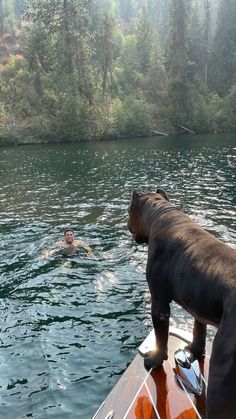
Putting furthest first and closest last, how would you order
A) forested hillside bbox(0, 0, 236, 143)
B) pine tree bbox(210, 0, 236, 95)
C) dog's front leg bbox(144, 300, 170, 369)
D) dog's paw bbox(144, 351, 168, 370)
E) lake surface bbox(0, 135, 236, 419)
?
pine tree bbox(210, 0, 236, 95) → forested hillside bbox(0, 0, 236, 143) → lake surface bbox(0, 135, 236, 419) → dog's paw bbox(144, 351, 168, 370) → dog's front leg bbox(144, 300, 170, 369)

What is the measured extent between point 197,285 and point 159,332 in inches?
66.7

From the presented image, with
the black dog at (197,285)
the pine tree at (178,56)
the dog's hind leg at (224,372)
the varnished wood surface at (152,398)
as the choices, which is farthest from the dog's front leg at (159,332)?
the pine tree at (178,56)

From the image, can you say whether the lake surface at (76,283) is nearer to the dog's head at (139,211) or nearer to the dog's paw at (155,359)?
the dog's paw at (155,359)

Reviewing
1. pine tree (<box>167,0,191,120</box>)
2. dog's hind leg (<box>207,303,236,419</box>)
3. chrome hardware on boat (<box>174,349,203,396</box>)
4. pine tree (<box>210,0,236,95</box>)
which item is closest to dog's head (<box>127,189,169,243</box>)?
chrome hardware on boat (<box>174,349,203,396</box>)

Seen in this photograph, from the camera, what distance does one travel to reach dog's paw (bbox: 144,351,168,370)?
6.35m

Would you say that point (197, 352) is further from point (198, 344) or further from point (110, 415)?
point (110, 415)

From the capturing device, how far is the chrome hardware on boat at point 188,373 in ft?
19.2

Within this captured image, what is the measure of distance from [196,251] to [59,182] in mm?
24427

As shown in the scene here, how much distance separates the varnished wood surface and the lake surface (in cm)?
133

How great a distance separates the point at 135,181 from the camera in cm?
2788

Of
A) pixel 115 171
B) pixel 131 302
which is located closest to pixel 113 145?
pixel 115 171

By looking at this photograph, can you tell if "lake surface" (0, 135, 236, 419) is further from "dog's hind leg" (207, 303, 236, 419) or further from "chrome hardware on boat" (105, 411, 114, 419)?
"dog's hind leg" (207, 303, 236, 419)

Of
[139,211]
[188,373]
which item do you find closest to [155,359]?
[188,373]

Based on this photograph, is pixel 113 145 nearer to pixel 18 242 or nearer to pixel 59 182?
pixel 59 182
